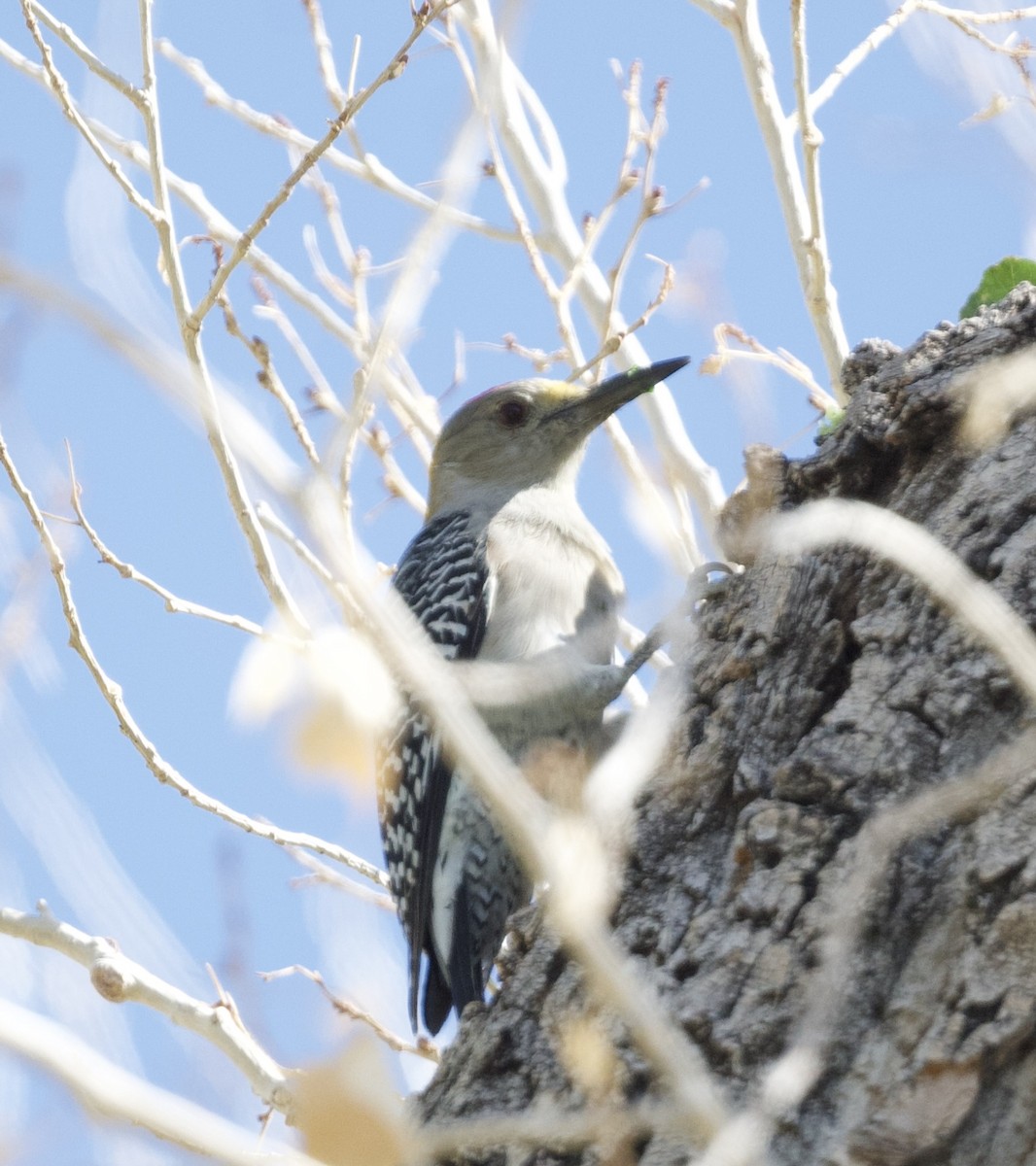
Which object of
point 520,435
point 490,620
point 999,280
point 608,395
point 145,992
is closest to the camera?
point 999,280

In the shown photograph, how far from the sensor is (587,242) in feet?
22.0

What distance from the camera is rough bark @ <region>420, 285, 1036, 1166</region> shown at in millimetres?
2406

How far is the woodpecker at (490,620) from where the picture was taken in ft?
17.8

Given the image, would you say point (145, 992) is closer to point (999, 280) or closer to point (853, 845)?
point (853, 845)

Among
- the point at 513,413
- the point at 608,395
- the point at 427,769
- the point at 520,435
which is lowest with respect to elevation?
the point at 427,769

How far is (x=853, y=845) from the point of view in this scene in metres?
2.77

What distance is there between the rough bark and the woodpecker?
1.97 metres

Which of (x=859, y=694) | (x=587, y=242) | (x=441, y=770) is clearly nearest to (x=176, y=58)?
(x=587, y=242)

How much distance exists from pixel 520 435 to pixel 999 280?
111 inches

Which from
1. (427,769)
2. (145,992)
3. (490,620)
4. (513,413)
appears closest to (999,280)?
(490,620)

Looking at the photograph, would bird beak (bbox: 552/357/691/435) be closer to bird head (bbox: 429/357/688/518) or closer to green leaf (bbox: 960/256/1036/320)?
bird head (bbox: 429/357/688/518)

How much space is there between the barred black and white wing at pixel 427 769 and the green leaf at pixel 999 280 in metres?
2.26

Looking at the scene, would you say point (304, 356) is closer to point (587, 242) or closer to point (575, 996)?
point (587, 242)

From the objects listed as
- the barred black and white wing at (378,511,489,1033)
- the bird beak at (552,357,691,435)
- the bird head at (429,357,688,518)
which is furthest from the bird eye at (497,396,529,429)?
the barred black and white wing at (378,511,489,1033)
